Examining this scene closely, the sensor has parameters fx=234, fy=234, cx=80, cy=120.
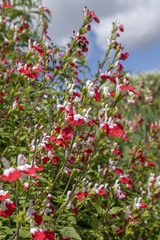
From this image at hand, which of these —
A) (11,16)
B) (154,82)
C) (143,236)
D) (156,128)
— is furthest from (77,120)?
(154,82)

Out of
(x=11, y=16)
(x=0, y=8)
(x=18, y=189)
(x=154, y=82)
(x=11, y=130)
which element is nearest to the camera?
(x=18, y=189)

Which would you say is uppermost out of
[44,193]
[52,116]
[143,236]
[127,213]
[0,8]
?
[0,8]

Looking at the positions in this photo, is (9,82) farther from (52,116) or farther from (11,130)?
(52,116)

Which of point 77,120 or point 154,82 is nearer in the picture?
point 77,120

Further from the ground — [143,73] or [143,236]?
[143,73]

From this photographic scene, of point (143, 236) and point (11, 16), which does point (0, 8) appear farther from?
point (143, 236)

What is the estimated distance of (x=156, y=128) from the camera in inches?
145

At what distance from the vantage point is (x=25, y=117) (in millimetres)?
3213

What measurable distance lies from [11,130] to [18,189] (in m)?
1.98

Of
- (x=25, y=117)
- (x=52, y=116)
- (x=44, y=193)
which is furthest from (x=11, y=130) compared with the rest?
(x=44, y=193)

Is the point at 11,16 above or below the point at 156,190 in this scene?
above

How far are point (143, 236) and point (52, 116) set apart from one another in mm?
2387

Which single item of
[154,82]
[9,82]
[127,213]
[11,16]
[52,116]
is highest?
[154,82]

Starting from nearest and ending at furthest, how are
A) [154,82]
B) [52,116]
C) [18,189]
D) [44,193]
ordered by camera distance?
1. [18,189]
2. [44,193]
3. [52,116]
4. [154,82]
